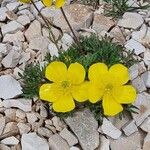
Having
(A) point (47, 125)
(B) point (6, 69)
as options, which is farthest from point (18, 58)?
(A) point (47, 125)

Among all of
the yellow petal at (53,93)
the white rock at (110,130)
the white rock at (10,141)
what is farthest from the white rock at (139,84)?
the white rock at (10,141)

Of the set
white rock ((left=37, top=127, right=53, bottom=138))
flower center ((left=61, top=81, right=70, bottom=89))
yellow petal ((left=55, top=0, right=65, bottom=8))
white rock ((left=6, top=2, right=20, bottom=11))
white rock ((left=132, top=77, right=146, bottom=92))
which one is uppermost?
yellow petal ((left=55, top=0, right=65, bottom=8))

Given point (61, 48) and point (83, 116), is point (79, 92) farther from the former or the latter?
point (61, 48)

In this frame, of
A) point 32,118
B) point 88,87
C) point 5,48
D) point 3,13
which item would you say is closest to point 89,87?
point 88,87

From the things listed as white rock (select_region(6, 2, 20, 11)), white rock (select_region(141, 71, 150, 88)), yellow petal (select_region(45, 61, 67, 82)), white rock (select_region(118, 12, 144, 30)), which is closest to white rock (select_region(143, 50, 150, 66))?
white rock (select_region(141, 71, 150, 88))

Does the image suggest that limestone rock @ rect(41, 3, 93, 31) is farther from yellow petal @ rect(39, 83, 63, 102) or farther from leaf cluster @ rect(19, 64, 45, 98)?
yellow petal @ rect(39, 83, 63, 102)

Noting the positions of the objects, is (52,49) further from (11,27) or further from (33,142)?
(33,142)
